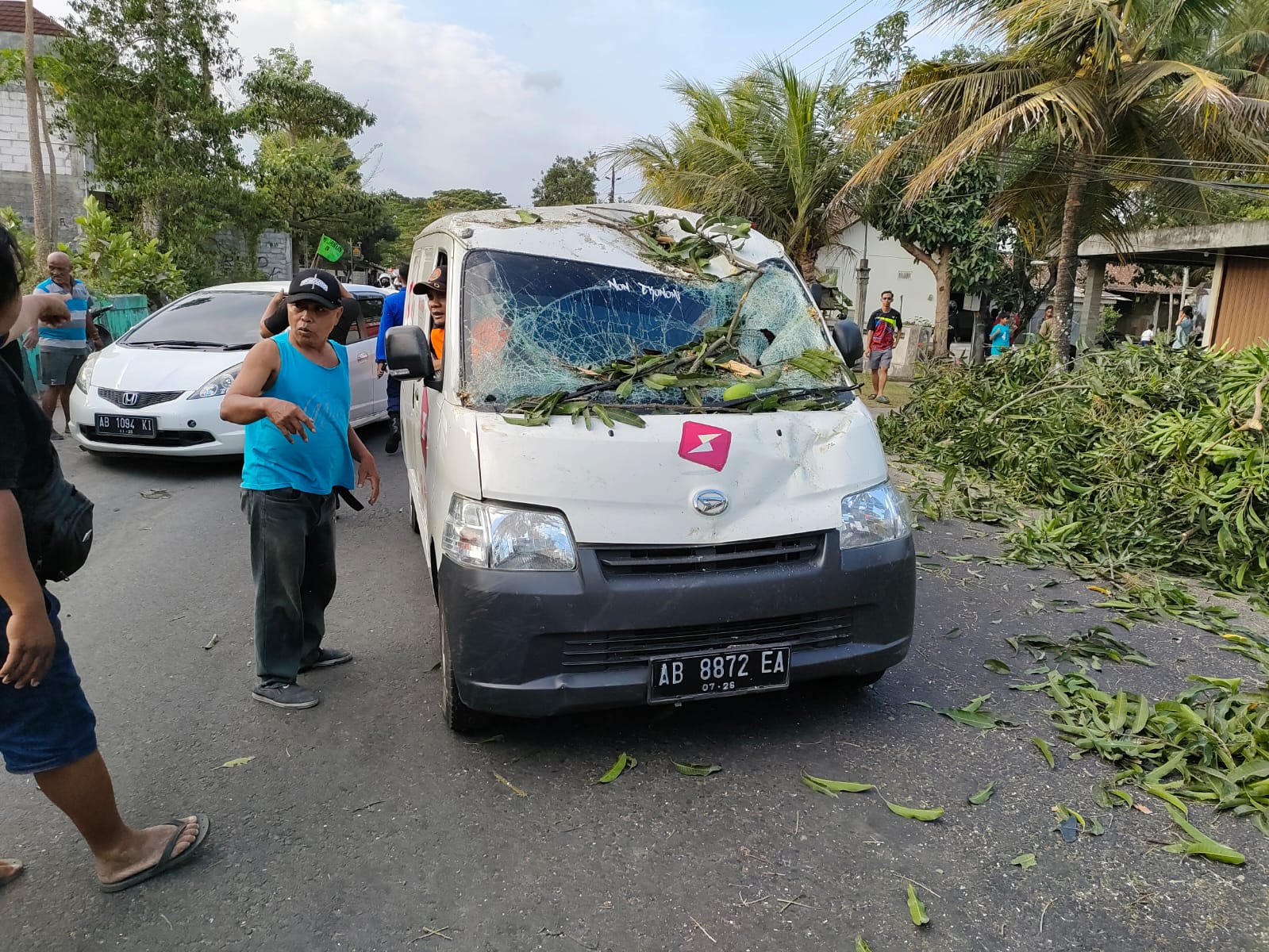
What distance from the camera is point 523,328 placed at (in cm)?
390

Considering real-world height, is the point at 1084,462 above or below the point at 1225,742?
above

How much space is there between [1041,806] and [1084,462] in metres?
4.45

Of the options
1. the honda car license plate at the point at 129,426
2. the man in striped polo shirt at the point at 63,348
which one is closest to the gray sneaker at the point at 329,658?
the honda car license plate at the point at 129,426

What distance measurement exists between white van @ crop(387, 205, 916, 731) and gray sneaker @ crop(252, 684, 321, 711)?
76cm

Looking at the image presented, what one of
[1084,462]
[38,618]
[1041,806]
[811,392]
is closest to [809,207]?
[1084,462]

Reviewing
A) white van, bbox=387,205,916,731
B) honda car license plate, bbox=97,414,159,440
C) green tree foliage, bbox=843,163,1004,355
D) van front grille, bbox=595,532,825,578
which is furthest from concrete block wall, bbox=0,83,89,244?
van front grille, bbox=595,532,825,578

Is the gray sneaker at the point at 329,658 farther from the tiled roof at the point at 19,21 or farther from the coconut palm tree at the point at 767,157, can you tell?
the tiled roof at the point at 19,21

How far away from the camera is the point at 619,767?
3.33 meters

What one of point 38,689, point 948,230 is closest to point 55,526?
point 38,689

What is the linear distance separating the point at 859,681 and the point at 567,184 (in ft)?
203

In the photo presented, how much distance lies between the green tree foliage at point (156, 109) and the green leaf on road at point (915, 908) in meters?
22.3

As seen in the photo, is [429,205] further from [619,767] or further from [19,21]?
[619,767]

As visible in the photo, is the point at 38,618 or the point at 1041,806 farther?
the point at 1041,806

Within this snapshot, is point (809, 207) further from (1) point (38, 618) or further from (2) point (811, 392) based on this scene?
(1) point (38, 618)
